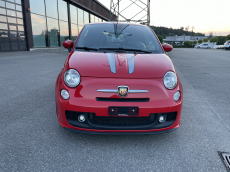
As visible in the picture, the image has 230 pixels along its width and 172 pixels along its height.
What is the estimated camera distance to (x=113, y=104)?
189 centimetres

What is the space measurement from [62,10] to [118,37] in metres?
19.5

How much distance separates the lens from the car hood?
208 centimetres

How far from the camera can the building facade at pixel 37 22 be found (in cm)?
1395

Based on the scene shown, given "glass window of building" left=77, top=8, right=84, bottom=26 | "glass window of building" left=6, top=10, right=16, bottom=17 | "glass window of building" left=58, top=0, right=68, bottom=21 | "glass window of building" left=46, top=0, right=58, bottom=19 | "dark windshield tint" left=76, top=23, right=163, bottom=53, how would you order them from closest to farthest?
1. "dark windshield tint" left=76, top=23, right=163, bottom=53
2. "glass window of building" left=6, top=10, right=16, bottom=17
3. "glass window of building" left=46, top=0, right=58, bottom=19
4. "glass window of building" left=58, top=0, right=68, bottom=21
5. "glass window of building" left=77, top=8, right=84, bottom=26

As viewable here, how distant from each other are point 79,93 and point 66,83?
0.75 ft

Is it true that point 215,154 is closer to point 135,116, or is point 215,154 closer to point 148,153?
point 148,153

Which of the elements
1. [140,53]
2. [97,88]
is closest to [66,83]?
[97,88]

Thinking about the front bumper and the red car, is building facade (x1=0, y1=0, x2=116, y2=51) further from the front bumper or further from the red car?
the front bumper

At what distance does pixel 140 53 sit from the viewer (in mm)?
2611

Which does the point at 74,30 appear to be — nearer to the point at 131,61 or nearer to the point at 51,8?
the point at 51,8

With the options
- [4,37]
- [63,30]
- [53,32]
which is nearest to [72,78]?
[4,37]

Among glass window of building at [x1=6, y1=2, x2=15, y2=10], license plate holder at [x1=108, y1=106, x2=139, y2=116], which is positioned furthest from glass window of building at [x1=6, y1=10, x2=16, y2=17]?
license plate holder at [x1=108, y1=106, x2=139, y2=116]

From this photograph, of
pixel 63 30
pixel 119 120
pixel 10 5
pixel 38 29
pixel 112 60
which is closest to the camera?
pixel 119 120

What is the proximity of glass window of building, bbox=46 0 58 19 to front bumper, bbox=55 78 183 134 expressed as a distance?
59.6 ft
